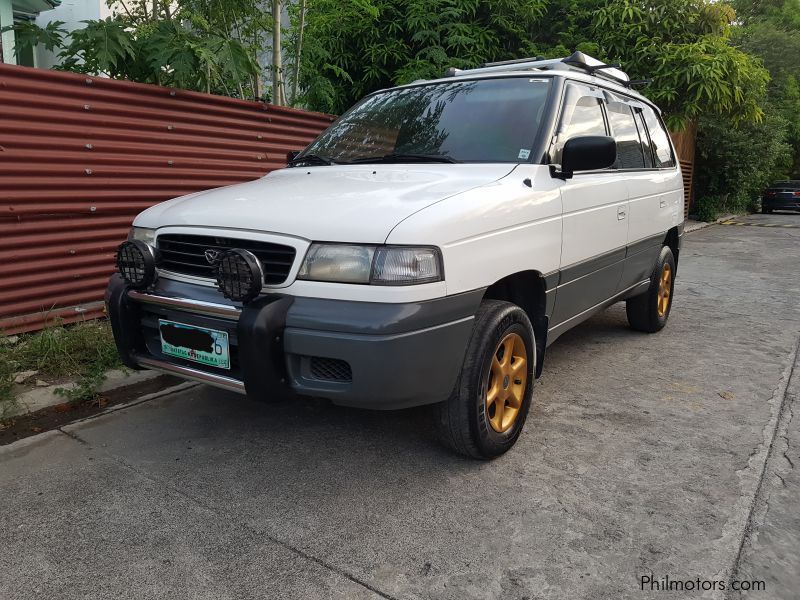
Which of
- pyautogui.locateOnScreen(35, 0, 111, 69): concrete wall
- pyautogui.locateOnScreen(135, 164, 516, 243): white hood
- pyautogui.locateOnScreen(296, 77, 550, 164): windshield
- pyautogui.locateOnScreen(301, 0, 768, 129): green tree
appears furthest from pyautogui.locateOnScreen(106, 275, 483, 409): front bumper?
pyautogui.locateOnScreen(35, 0, 111, 69): concrete wall

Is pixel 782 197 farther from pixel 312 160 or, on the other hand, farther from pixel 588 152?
pixel 312 160

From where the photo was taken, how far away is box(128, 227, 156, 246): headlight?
311cm

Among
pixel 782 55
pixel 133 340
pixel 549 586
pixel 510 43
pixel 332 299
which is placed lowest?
pixel 549 586

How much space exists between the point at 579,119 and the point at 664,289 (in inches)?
92.0

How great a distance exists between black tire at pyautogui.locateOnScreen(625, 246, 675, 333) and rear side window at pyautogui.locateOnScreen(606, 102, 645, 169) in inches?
36.6

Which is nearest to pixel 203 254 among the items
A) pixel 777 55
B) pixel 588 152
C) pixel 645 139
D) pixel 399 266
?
pixel 399 266

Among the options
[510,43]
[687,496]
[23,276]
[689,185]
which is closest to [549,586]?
[687,496]

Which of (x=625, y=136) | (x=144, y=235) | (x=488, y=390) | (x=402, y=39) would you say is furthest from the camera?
(x=402, y=39)

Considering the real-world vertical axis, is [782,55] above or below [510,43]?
above

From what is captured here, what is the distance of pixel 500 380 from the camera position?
3.00 meters

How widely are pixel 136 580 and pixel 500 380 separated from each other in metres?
1.70

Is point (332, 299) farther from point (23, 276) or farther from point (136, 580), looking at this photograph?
point (23, 276)

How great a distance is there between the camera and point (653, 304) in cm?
523

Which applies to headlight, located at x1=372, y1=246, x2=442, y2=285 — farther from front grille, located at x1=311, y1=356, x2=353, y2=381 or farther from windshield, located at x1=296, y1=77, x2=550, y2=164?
windshield, located at x1=296, y1=77, x2=550, y2=164
